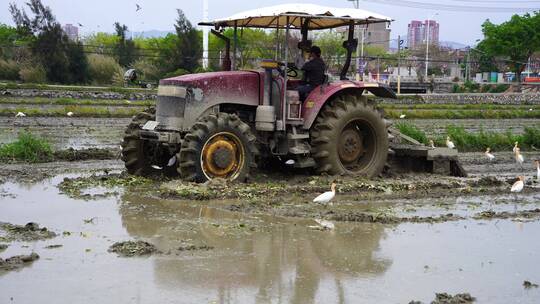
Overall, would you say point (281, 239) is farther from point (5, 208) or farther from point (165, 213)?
point (5, 208)

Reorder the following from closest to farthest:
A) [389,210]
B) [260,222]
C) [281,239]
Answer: [281,239] → [260,222] → [389,210]

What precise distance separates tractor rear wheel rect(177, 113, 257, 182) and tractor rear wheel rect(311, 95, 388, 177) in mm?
1282

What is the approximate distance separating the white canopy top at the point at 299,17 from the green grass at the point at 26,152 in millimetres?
4320

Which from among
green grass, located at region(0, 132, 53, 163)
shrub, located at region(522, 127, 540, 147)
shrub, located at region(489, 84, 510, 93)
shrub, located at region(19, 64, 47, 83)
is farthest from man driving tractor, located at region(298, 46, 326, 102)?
shrub, located at region(489, 84, 510, 93)

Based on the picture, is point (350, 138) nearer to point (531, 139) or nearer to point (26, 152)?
point (26, 152)

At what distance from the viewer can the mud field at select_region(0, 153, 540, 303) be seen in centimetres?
721

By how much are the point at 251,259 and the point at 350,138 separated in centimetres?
614

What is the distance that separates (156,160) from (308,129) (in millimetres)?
2592

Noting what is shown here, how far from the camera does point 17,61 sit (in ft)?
145

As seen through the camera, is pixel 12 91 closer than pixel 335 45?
Yes

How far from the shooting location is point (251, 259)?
827 cm

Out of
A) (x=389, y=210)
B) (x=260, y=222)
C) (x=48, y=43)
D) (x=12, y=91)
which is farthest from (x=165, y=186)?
(x=48, y=43)

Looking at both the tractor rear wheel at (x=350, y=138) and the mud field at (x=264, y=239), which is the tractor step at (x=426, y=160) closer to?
the mud field at (x=264, y=239)

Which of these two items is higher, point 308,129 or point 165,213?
point 308,129
